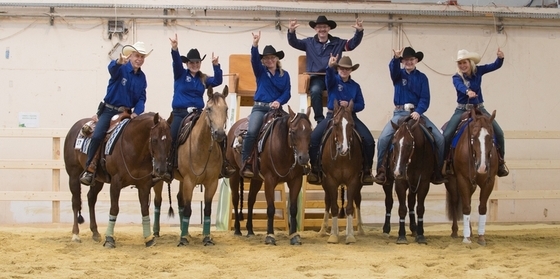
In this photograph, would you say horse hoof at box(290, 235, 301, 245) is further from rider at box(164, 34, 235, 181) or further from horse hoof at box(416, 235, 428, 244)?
horse hoof at box(416, 235, 428, 244)

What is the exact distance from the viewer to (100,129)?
8.95m

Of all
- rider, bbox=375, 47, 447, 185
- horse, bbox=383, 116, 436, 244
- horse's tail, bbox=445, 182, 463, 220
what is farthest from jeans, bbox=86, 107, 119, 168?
horse's tail, bbox=445, 182, 463, 220

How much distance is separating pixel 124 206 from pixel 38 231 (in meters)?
3.56

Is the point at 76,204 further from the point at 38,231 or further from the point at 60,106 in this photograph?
the point at 60,106

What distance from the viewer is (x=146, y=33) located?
13664 mm

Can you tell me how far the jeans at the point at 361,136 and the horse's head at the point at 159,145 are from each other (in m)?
1.83

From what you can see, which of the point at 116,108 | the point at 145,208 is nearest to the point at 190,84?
the point at 116,108

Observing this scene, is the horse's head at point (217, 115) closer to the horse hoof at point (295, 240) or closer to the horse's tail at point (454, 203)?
the horse hoof at point (295, 240)

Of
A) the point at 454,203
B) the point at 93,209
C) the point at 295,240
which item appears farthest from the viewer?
the point at 454,203

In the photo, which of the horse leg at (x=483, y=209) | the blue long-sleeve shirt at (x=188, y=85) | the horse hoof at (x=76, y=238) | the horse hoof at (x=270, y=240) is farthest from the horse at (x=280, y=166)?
the horse hoof at (x=76, y=238)

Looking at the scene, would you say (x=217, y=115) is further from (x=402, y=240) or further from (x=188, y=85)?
(x=402, y=240)

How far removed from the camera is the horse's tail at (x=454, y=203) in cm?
966

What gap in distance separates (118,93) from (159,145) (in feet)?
3.45

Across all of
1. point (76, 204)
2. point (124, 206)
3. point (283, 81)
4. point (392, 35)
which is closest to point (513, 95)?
point (392, 35)
